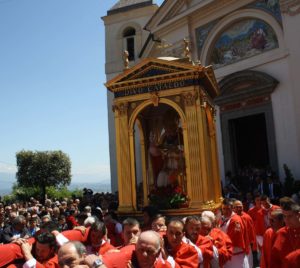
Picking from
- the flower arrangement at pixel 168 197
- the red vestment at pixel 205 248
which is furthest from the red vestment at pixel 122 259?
the flower arrangement at pixel 168 197

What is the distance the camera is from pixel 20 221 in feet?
21.5

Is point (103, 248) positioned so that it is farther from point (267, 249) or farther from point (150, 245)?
point (267, 249)

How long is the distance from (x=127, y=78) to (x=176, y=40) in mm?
11097

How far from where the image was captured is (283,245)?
404 cm

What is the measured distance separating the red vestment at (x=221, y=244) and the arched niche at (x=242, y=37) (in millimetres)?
11311

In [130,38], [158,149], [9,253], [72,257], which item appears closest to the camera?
[72,257]

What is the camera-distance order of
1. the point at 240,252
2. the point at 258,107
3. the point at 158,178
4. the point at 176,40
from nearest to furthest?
the point at 240,252
the point at 158,178
the point at 258,107
the point at 176,40

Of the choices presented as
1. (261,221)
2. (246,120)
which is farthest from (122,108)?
(246,120)

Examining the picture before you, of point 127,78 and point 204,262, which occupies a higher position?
point 127,78

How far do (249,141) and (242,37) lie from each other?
4896 millimetres

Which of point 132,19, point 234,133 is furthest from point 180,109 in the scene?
point 132,19

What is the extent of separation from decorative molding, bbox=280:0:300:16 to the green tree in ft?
78.0

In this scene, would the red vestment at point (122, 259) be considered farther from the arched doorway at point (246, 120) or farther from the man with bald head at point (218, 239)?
the arched doorway at point (246, 120)

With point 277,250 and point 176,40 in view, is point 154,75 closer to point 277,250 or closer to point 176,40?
point 277,250
